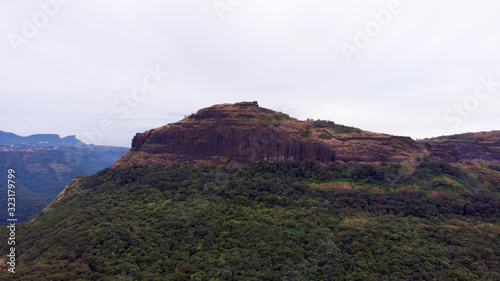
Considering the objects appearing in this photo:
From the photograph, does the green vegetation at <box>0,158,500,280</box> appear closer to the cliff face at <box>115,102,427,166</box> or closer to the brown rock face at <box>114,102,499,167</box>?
the brown rock face at <box>114,102,499,167</box>

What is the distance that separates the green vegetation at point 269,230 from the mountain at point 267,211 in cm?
18

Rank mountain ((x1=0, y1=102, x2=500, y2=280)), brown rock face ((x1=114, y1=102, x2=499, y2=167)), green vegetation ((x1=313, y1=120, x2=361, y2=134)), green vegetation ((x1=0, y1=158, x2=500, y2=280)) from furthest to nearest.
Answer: green vegetation ((x1=313, y1=120, x2=361, y2=134)) < brown rock face ((x1=114, y1=102, x2=499, y2=167)) < mountain ((x1=0, y1=102, x2=500, y2=280)) < green vegetation ((x1=0, y1=158, x2=500, y2=280))

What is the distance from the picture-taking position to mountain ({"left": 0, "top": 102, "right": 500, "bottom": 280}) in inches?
1132

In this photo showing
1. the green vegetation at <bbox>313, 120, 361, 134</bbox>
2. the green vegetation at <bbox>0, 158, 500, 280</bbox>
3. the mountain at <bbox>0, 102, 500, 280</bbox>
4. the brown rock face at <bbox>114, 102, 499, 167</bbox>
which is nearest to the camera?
the green vegetation at <bbox>0, 158, 500, 280</bbox>

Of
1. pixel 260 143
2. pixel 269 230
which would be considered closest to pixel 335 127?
pixel 260 143

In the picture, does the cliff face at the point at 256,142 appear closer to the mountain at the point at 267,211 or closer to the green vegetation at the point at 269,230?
the mountain at the point at 267,211

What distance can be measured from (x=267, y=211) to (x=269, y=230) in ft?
19.5

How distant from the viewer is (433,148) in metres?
56.6

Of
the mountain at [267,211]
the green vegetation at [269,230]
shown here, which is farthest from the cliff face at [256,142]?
the green vegetation at [269,230]

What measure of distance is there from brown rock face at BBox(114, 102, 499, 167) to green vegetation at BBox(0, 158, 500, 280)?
15.2ft

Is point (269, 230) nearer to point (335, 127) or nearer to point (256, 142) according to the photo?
point (256, 142)

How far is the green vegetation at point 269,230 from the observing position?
28.2 metres

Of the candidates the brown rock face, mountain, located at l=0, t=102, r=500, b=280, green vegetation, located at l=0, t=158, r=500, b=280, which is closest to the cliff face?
the brown rock face

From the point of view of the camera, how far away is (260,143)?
2275 inches
